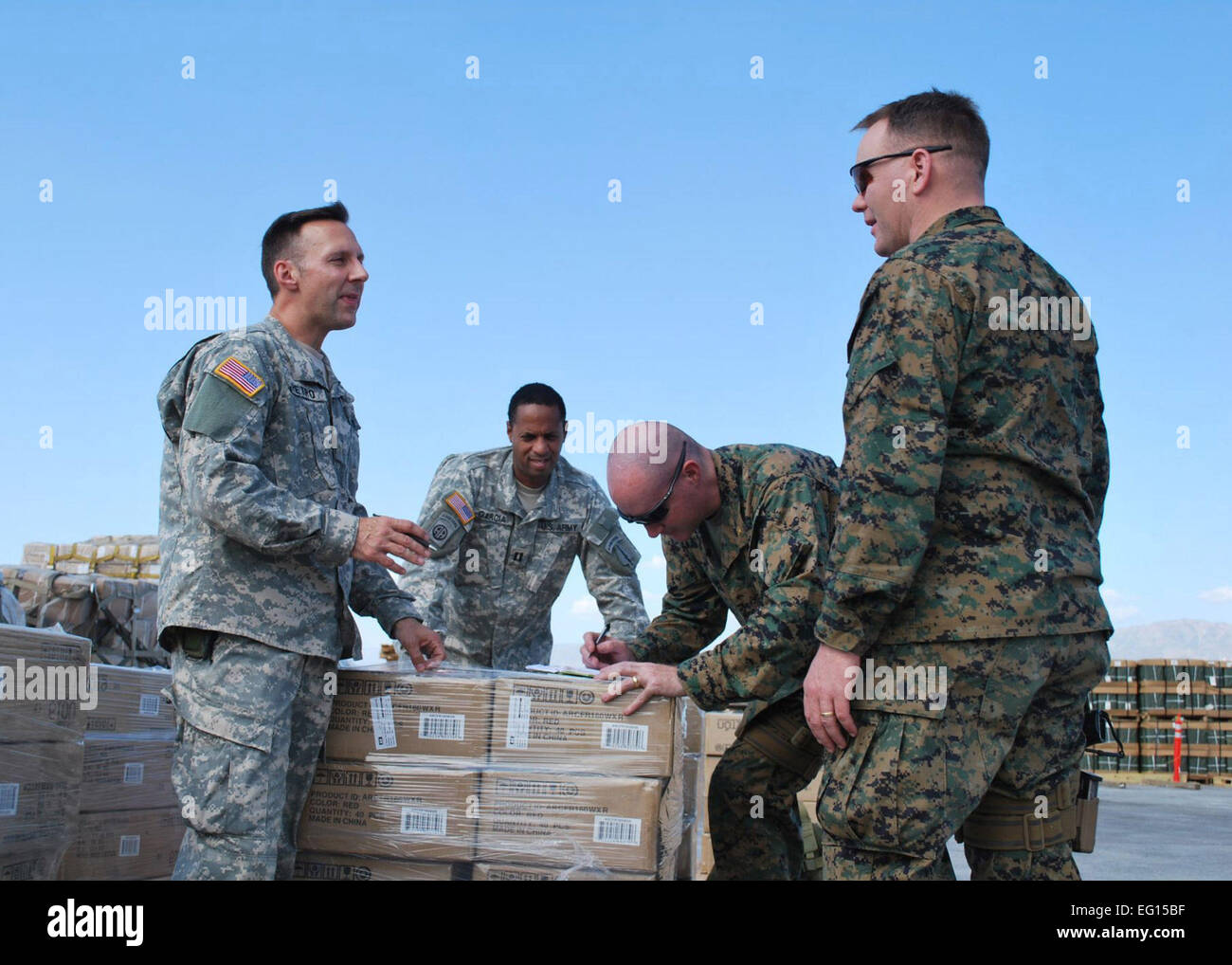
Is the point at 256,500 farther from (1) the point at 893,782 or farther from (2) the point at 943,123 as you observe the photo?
(2) the point at 943,123

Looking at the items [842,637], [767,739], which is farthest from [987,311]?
[767,739]

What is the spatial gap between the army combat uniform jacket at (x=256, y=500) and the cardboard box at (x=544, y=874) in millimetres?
687

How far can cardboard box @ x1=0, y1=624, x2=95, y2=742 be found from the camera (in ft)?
10.2

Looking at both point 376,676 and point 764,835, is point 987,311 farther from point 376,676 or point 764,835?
point 376,676

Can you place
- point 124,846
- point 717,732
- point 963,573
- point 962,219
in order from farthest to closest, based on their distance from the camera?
1. point 717,732
2. point 124,846
3. point 962,219
4. point 963,573

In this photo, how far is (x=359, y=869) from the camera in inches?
115

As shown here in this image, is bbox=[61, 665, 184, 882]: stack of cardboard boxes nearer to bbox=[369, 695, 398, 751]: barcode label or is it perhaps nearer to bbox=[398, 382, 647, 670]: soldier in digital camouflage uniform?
bbox=[398, 382, 647, 670]: soldier in digital camouflage uniform

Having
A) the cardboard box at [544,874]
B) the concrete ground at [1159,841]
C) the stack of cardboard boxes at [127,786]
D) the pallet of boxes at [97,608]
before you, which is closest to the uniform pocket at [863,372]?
the cardboard box at [544,874]

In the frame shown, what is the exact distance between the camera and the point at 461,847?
9.46 ft

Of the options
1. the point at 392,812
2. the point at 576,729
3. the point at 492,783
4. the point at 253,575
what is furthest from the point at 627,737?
the point at 253,575

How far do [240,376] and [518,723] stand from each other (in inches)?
44.5

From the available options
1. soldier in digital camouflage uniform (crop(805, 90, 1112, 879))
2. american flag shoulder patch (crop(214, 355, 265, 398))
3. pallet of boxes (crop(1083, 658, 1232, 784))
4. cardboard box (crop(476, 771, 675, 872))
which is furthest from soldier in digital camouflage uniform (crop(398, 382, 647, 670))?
pallet of boxes (crop(1083, 658, 1232, 784))

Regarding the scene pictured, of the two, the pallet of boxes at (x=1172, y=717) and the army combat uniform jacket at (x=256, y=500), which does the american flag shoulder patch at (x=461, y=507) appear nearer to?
the army combat uniform jacket at (x=256, y=500)
